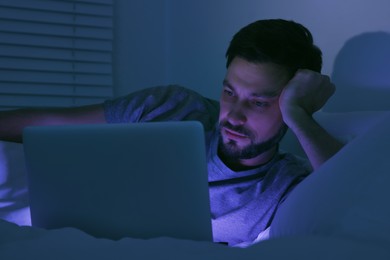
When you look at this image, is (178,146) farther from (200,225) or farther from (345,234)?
(345,234)

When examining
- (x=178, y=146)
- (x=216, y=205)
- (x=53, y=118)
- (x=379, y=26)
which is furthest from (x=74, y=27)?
(x=178, y=146)

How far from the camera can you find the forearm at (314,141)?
122 cm

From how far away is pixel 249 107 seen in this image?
1.50 metres

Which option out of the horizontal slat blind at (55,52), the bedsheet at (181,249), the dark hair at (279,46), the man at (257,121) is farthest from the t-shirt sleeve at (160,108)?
the bedsheet at (181,249)

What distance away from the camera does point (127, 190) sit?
28.2 inches

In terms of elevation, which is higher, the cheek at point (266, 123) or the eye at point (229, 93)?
the eye at point (229, 93)

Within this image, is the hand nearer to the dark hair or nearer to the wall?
the dark hair

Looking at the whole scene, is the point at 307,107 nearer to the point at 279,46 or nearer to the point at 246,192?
the point at 279,46

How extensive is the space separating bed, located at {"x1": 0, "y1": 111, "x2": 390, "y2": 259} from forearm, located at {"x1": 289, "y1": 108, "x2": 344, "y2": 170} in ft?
1.64

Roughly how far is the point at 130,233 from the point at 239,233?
31.1 inches

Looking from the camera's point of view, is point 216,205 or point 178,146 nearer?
point 178,146

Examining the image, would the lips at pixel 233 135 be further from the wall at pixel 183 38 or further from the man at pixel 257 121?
the wall at pixel 183 38

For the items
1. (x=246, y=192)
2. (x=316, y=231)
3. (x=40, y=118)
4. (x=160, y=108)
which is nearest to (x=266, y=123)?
(x=246, y=192)

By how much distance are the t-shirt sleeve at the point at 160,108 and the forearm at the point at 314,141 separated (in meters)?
0.43
